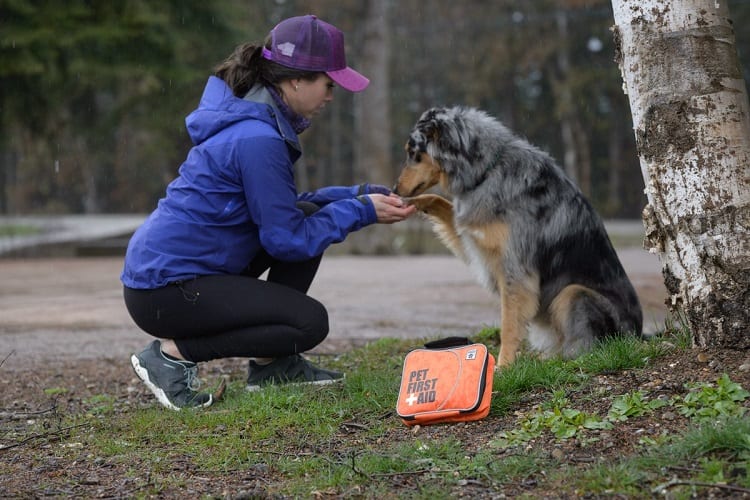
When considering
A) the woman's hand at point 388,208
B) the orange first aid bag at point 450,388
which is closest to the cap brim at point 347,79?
the woman's hand at point 388,208

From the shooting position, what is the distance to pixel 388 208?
196 inches

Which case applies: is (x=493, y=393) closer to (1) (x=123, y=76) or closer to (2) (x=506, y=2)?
(1) (x=123, y=76)

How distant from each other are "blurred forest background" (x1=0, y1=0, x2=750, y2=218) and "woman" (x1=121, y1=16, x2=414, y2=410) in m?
1.59

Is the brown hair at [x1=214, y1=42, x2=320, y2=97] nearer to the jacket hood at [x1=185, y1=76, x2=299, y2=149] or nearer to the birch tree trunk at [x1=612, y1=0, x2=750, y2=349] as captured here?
the jacket hood at [x1=185, y1=76, x2=299, y2=149]

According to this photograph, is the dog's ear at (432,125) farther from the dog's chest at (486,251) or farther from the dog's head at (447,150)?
the dog's chest at (486,251)

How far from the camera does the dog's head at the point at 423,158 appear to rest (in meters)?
5.46

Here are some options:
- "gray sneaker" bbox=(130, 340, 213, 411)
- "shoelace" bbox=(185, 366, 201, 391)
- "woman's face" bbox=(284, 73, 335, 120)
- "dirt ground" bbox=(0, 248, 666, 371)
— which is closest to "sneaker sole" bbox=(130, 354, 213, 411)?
"gray sneaker" bbox=(130, 340, 213, 411)

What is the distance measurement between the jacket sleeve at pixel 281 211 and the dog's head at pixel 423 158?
2.40ft

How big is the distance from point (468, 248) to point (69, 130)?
1394 cm

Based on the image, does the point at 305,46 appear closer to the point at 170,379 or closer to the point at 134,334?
the point at 170,379

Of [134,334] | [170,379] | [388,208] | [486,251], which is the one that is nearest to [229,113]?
[388,208]

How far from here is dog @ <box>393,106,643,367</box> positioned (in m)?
5.12

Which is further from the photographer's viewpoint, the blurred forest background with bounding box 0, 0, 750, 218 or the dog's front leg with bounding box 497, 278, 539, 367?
the blurred forest background with bounding box 0, 0, 750, 218

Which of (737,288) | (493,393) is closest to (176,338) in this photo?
(493,393)
